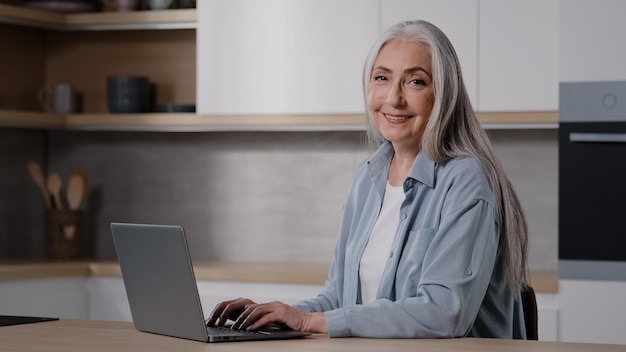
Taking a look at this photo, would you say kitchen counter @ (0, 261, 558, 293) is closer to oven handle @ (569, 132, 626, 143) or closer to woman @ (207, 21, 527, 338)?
oven handle @ (569, 132, 626, 143)

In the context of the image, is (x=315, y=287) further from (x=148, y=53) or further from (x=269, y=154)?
(x=148, y=53)

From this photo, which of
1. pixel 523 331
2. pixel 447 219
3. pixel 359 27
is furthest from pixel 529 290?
pixel 359 27

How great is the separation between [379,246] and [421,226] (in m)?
0.18

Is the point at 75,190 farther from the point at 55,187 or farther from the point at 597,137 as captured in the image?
the point at 597,137

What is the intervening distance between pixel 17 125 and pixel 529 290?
2560 millimetres

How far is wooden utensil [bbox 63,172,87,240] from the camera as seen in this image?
4328 mm

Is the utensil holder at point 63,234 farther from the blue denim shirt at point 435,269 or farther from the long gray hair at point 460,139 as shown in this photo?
the long gray hair at point 460,139

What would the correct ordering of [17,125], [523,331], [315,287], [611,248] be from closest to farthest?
[523,331] < [611,248] < [315,287] < [17,125]

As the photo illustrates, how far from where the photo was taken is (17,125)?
13.7 feet

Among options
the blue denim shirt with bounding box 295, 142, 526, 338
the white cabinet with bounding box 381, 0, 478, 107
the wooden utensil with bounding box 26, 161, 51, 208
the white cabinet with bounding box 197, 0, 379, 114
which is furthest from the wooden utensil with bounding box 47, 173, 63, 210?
the blue denim shirt with bounding box 295, 142, 526, 338

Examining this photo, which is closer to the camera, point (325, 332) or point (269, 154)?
point (325, 332)

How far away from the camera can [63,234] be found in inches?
171

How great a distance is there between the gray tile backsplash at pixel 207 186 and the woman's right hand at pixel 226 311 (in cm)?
228

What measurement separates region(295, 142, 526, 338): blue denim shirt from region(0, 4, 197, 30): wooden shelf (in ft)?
6.35
